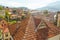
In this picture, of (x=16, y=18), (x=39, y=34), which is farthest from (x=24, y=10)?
(x=39, y=34)

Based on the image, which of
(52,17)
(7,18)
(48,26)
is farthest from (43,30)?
(7,18)

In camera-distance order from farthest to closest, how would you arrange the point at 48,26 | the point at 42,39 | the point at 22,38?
1. the point at 48,26
2. the point at 42,39
3. the point at 22,38

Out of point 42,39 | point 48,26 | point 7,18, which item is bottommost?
point 42,39

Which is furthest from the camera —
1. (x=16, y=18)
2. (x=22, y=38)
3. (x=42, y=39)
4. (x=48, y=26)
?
(x=16, y=18)

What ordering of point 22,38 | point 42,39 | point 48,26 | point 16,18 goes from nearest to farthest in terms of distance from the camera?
point 22,38
point 42,39
point 48,26
point 16,18

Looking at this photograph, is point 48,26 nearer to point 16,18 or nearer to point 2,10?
point 16,18

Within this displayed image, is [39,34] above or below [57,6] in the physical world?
below

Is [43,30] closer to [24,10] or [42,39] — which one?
[42,39]

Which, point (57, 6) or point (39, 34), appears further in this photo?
point (57, 6)

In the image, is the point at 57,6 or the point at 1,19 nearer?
the point at 1,19
